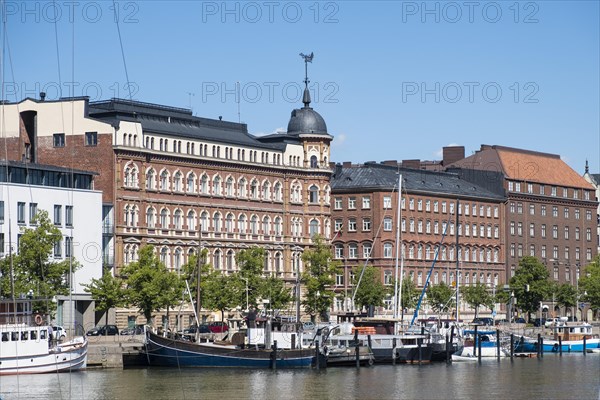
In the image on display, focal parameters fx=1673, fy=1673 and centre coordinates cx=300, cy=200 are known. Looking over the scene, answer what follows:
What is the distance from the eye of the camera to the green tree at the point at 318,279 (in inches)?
6260

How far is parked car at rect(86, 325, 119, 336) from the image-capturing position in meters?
132

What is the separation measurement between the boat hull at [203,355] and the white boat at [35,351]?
8.00 m

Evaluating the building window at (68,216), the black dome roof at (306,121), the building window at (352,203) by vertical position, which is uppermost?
the black dome roof at (306,121)

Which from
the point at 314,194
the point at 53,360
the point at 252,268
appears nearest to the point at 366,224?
the point at 314,194

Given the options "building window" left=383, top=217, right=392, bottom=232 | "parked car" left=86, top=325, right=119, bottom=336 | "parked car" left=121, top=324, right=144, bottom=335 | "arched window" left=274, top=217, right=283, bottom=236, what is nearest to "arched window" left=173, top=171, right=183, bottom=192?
"arched window" left=274, top=217, right=283, bottom=236

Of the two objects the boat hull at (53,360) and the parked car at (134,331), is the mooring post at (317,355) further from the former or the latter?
the boat hull at (53,360)

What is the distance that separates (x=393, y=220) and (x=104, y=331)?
2343 inches

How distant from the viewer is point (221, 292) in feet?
478

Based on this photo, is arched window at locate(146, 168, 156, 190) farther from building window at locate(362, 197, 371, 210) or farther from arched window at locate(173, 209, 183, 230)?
building window at locate(362, 197, 371, 210)

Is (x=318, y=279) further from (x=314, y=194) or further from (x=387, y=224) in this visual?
(x=387, y=224)

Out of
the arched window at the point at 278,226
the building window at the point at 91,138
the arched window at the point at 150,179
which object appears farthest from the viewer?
the arched window at the point at 278,226

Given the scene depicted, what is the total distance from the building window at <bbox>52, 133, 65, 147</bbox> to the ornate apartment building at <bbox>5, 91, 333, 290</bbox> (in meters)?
0.09

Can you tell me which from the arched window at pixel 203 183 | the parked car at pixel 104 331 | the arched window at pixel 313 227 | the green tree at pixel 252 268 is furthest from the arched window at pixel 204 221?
the parked car at pixel 104 331

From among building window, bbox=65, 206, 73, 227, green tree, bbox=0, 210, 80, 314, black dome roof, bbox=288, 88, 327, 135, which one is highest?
black dome roof, bbox=288, 88, 327, 135
